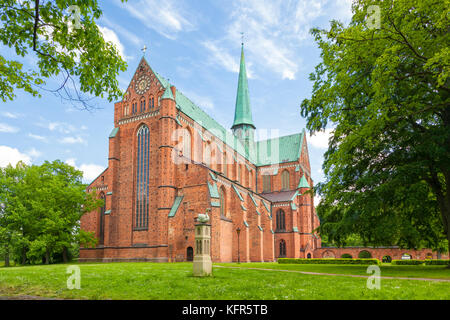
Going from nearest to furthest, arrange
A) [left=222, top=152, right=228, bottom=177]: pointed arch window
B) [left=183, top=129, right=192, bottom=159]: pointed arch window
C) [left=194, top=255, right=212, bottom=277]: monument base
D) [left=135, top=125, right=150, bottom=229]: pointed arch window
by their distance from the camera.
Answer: [left=194, top=255, right=212, bottom=277]: monument base < [left=135, top=125, right=150, bottom=229]: pointed arch window < [left=183, top=129, right=192, bottom=159]: pointed arch window < [left=222, top=152, right=228, bottom=177]: pointed arch window

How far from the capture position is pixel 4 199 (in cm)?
3328

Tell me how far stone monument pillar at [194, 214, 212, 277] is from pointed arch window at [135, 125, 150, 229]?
20.7 metres

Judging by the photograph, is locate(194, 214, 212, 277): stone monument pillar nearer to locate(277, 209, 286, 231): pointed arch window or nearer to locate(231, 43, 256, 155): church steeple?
locate(277, 209, 286, 231): pointed arch window

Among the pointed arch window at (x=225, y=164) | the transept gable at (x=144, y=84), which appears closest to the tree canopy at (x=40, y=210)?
the transept gable at (x=144, y=84)

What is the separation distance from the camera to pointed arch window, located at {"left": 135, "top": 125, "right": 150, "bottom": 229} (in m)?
34.6

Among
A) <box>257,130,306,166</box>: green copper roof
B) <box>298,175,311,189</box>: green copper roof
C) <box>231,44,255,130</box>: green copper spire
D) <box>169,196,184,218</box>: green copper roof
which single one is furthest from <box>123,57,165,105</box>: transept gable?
<box>257,130,306,166</box>: green copper roof

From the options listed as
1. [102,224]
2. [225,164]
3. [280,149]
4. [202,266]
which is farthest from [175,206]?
[280,149]

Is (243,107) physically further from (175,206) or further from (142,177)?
(175,206)

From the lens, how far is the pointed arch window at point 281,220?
48.7m

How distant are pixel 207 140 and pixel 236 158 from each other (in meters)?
8.79

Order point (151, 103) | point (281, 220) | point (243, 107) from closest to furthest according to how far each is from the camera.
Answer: point (151, 103) → point (281, 220) → point (243, 107)

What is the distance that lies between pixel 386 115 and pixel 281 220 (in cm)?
3684

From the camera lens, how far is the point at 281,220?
161 feet
